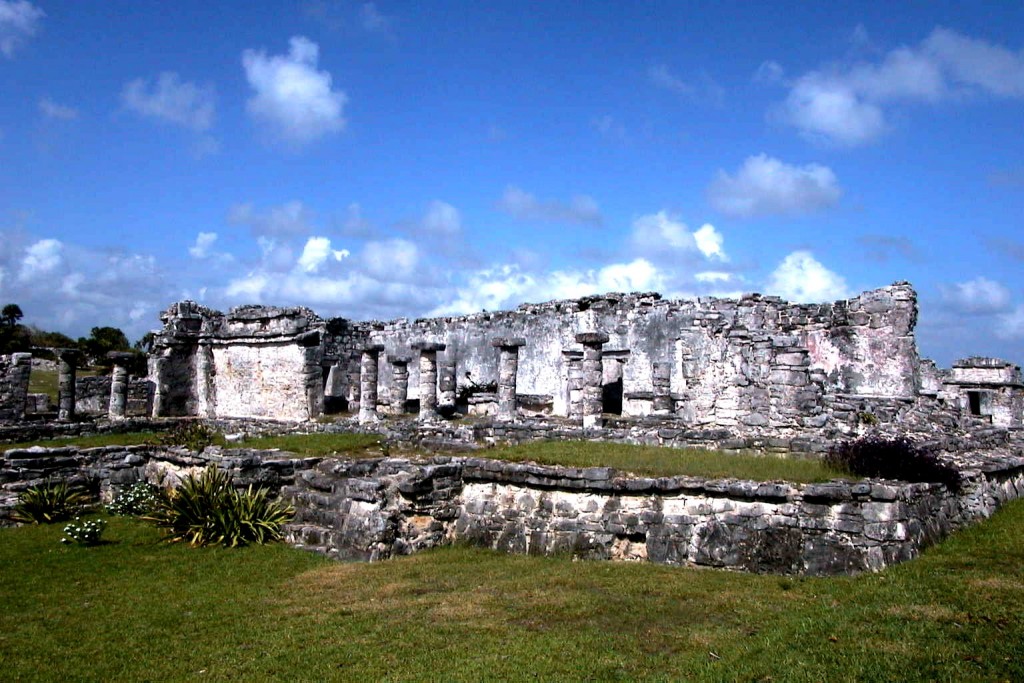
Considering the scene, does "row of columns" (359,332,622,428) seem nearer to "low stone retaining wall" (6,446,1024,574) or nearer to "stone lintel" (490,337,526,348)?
"stone lintel" (490,337,526,348)

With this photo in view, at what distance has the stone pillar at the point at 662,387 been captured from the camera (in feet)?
63.4

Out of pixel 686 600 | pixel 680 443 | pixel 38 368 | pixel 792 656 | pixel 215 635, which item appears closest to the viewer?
pixel 792 656

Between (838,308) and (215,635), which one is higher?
(838,308)

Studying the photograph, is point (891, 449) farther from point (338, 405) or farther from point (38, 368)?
point (38, 368)

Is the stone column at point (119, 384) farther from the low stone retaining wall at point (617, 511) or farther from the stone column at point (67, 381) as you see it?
the low stone retaining wall at point (617, 511)

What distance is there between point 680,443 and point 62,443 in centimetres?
1169

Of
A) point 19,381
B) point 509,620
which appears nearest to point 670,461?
point 509,620

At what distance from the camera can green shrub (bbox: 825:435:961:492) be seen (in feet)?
26.9

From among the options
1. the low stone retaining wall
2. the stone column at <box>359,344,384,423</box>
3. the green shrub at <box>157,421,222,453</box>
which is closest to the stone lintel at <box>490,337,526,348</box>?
the stone column at <box>359,344,384,423</box>

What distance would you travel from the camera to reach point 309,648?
217 inches

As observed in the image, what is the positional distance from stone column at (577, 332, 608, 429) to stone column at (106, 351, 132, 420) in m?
14.6

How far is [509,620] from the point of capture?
19.8 feet

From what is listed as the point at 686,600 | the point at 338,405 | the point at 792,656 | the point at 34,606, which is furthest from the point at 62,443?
the point at 792,656

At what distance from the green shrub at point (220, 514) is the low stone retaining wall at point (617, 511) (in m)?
0.29
